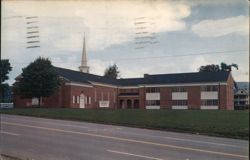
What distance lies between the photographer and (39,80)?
356 inches

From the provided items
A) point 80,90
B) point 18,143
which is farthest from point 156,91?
point 18,143

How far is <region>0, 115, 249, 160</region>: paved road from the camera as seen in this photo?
1002 centimetres

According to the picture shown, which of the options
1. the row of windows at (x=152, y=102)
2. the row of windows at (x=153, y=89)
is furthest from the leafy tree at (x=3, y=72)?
the row of windows at (x=152, y=102)

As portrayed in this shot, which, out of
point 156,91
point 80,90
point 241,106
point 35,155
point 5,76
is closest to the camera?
point 241,106

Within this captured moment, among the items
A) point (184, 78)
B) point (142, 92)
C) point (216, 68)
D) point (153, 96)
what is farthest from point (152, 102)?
point (216, 68)

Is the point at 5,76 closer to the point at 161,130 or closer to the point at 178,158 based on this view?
the point at 178,158

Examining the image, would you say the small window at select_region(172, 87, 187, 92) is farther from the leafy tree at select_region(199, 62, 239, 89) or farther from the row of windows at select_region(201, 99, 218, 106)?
the leafy tree at select_region(199, 62, 239, 89)

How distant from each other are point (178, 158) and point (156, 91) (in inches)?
97.6

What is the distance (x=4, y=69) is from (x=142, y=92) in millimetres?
3411

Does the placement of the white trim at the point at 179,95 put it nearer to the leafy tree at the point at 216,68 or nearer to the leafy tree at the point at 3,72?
the leafy tree at the point at 216,68

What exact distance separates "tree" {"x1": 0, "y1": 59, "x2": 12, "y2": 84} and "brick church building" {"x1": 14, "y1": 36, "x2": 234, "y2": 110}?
65cm

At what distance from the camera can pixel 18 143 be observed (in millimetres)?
11891

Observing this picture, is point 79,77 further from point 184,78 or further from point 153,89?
point 184,78

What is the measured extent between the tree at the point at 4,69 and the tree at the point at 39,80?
1.44 ft
